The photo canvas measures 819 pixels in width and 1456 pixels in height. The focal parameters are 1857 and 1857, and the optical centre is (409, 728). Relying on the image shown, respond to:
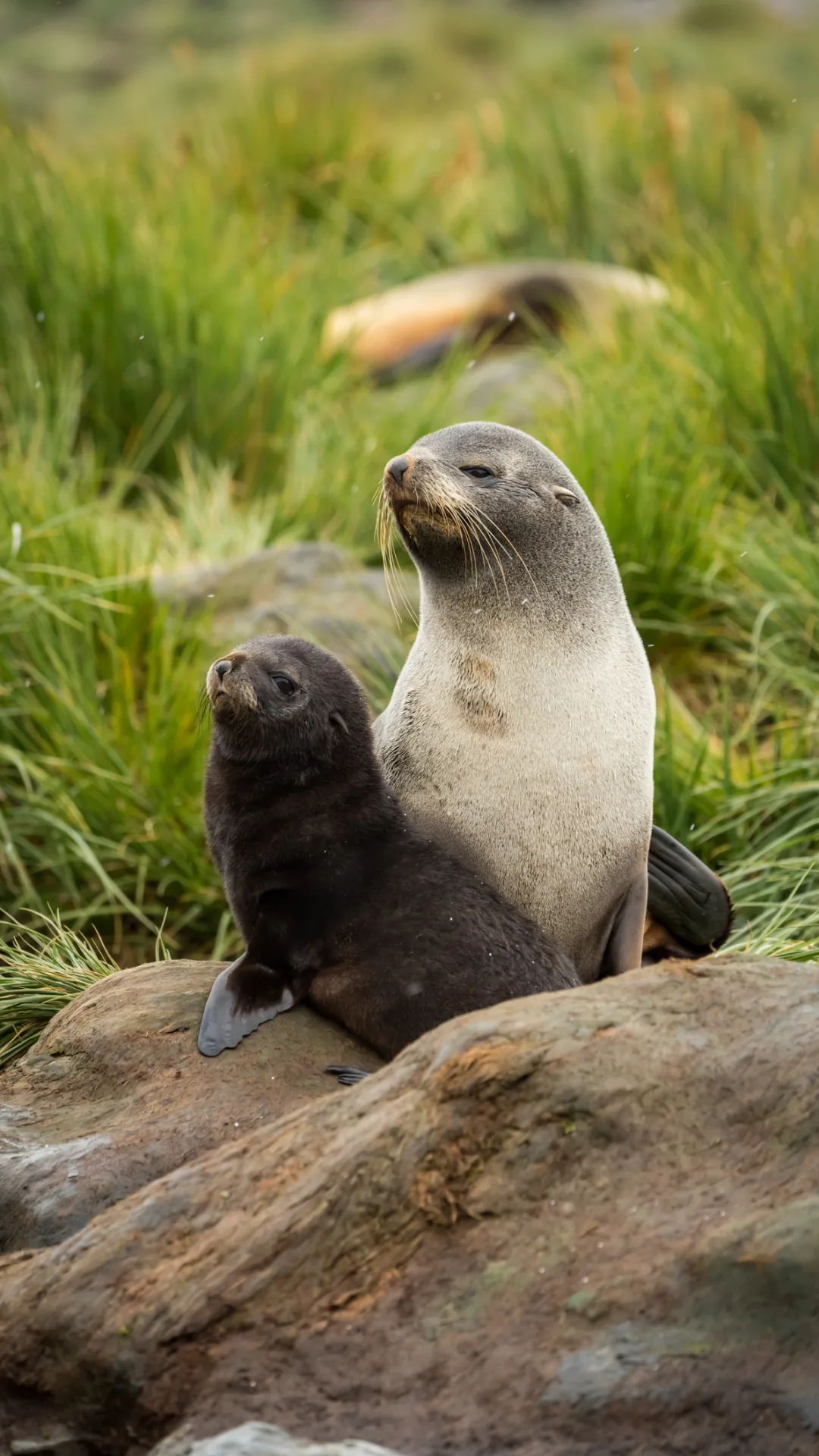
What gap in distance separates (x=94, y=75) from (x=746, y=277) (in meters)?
30.7

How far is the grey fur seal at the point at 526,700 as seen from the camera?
14.2 feet

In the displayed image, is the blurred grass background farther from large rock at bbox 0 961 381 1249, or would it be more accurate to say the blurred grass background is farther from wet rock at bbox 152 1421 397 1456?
wet rock at bbox 152 1421 397 1456

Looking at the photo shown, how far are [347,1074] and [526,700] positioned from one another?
106 centimetres

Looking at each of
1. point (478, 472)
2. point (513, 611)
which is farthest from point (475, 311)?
point (513, 611)

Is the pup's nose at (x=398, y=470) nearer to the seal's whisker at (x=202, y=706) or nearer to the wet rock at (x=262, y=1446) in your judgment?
the seal's whisker at (x=202, y=706)

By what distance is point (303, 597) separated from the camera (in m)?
6.77

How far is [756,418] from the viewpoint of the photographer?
7.61 m

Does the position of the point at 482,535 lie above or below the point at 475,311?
above

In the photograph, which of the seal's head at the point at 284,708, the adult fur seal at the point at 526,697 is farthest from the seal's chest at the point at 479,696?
the seal's head at the point at 284,708

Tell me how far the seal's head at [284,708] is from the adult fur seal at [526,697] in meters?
0.29

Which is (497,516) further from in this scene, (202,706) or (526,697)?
(202,706)

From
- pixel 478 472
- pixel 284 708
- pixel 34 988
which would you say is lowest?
pixel 34 988

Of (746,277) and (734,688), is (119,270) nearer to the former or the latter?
(746,277)

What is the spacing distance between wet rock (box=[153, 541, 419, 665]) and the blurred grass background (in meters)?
0.20
